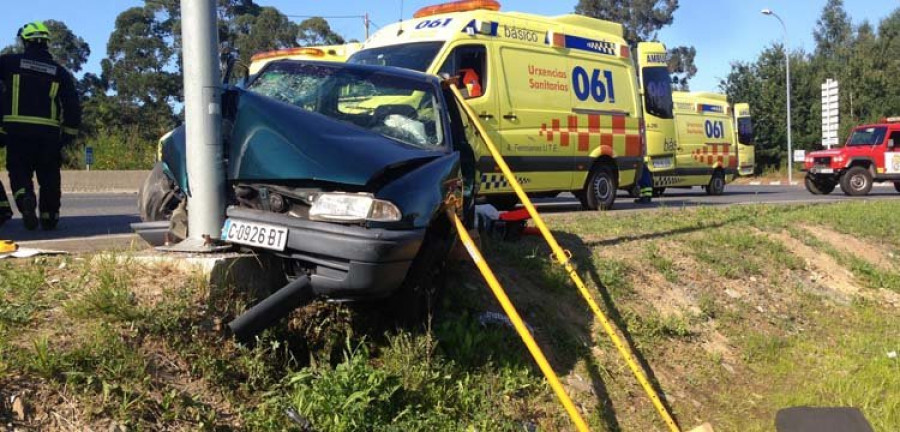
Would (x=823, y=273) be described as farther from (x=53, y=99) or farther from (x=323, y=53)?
(x=53, y=99)

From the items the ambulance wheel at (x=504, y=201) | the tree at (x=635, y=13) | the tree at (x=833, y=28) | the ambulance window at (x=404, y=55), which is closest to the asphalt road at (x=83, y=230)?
the ambulance window at (x=404, y=55)

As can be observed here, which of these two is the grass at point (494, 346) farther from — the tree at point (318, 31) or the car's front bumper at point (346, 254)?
the tree at point (318, 31)

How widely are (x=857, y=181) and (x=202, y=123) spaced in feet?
67.5

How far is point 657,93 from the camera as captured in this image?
586 inches

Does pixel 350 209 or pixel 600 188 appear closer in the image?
pixel 350 209

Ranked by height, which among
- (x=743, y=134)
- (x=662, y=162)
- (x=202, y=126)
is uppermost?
(x=743, y=134)

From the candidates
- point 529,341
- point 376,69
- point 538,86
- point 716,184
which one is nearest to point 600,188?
point 538,86

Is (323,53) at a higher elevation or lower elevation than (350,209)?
higher

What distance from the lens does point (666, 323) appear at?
6215 millimetres

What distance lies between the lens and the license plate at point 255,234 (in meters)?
3.75

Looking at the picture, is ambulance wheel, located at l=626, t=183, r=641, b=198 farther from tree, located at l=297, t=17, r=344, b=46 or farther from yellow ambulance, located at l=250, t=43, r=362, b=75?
tree, located at l=297, t=17, r=344, b=46

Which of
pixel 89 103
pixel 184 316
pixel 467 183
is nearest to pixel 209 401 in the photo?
pixel 184 316

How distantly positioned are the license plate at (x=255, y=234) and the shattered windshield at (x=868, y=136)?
69.4 feet

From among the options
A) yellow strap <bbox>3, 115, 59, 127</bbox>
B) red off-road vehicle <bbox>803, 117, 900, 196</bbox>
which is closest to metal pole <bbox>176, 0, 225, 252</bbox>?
yellow strap <bbox>3, 115, 59, 127</bbox>
